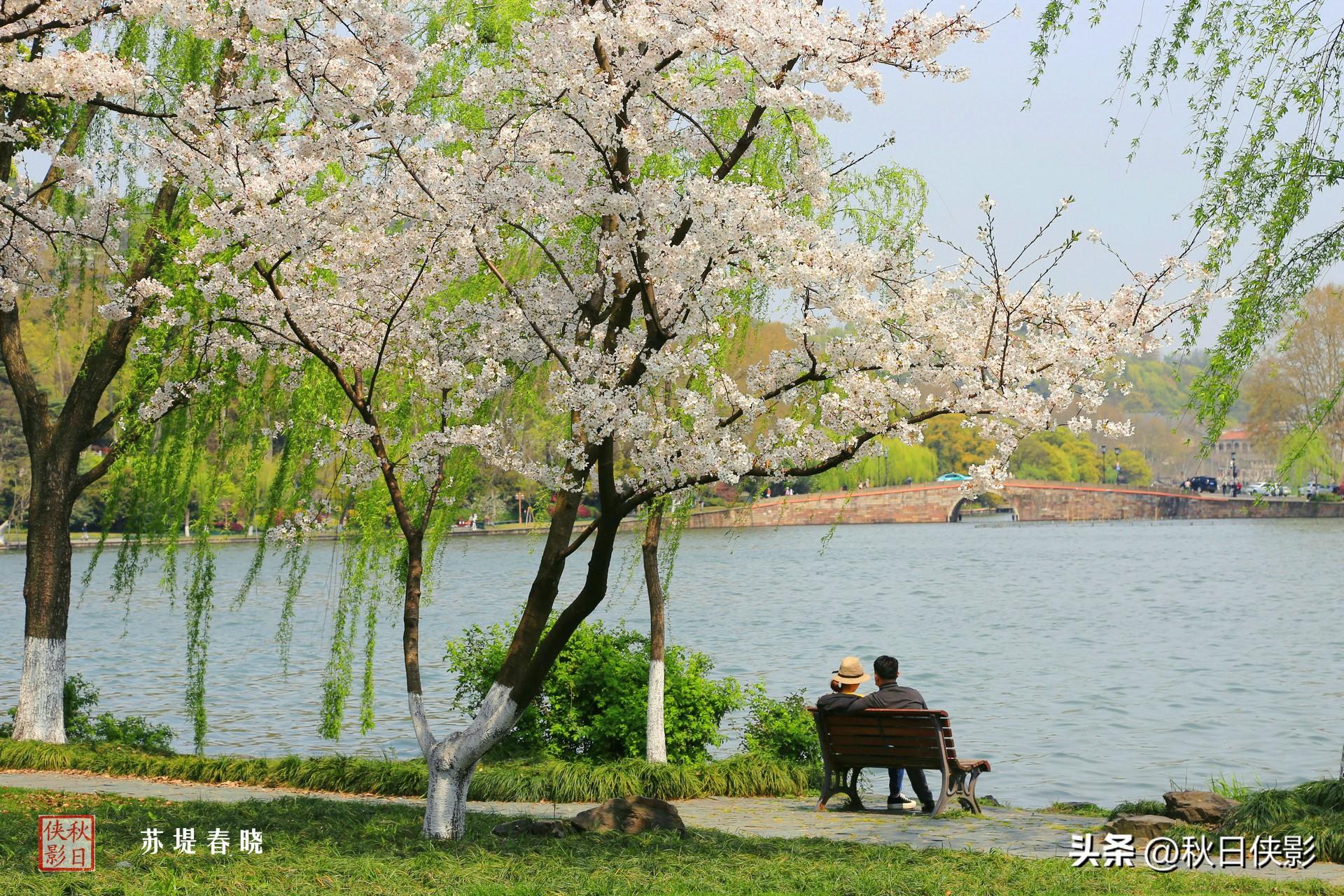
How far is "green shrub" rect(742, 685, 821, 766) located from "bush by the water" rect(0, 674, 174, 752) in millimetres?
5665

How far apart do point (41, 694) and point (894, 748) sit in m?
7.80

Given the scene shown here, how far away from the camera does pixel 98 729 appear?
12.5 m

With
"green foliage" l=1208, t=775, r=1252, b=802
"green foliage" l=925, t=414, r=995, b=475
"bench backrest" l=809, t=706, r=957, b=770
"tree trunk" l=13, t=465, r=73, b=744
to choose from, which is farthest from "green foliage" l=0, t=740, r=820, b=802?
"green foliage" l=925, t=414, r=995, b=475

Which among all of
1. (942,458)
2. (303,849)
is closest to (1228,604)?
(303,849)

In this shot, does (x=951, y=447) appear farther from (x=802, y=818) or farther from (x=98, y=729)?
(x=802, y=818)

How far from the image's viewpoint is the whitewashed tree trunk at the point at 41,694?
1135 cm

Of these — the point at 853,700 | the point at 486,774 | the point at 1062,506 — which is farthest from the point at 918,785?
the point at 1062,506

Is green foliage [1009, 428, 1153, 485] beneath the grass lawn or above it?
above

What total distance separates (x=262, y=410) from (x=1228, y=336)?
820cm

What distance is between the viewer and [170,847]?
22.1ft

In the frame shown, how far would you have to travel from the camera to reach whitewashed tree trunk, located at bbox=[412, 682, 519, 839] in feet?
22.7

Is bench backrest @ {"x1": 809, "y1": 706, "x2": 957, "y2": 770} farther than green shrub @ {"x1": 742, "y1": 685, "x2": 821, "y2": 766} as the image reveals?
No

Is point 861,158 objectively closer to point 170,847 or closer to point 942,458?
point 170,847

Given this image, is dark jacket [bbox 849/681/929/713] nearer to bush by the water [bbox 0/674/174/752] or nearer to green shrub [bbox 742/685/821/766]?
green shrub [bbox 742/685/821/766]
